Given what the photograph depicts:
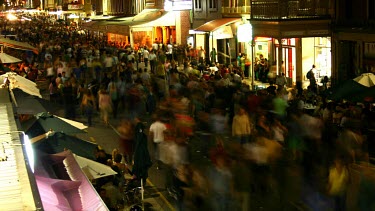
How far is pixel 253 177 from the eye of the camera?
1341 cm

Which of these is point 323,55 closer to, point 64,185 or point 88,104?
point 88,104

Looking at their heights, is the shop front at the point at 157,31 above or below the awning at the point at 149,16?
below

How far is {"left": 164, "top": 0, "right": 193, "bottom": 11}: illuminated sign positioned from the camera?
150 feet

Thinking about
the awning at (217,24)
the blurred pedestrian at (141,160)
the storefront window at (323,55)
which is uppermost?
the awning at (217,24)

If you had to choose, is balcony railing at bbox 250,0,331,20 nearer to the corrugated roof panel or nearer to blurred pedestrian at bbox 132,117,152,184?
blurred pedestrian at bbox 132,117,152,184

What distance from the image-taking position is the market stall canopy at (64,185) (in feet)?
29.3

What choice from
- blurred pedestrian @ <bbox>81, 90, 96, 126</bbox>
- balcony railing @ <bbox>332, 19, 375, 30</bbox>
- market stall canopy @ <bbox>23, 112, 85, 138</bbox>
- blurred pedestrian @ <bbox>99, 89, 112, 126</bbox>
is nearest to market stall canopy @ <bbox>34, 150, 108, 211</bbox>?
market stall canopy @ <bbox>23, 112, 85, 138</bbox>

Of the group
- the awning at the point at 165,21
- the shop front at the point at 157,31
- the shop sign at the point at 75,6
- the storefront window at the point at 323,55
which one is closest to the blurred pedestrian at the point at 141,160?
the storefront window at the point at 323,55

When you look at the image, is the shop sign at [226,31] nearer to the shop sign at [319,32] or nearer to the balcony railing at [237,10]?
the balcony railing at [237,10]

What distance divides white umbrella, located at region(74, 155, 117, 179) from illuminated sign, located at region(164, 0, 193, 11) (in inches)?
1308

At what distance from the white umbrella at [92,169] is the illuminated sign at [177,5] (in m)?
33.2

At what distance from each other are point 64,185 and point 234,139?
7.96m

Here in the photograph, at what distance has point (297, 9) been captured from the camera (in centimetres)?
2838

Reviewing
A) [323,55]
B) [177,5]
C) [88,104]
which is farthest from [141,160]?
[177,5]
